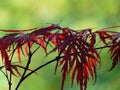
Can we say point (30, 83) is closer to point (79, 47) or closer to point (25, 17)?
point (25, 17)

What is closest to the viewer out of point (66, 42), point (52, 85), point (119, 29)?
point (66, 42)

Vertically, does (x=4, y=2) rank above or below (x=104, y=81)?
above

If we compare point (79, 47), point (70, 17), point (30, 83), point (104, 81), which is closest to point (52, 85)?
point (30, 83)

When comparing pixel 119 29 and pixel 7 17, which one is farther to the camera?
pixel 7 17

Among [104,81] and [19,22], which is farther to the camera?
[19,22]

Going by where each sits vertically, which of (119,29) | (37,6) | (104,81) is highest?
(37,6)

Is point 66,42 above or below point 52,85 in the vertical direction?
above

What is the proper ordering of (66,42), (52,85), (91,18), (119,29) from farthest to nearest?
(91,18) < (119,29) < (52,85) < (66,42)

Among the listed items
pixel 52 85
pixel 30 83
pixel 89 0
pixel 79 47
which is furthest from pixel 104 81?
pixel 79 47

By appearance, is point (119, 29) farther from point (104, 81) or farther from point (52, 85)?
point (52, 85)
